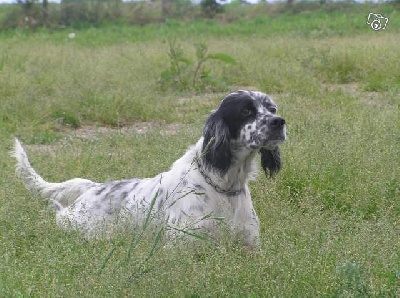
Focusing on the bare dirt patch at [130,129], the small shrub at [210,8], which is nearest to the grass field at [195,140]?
the bare dirt patch at [130,129]

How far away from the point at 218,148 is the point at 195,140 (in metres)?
2.12

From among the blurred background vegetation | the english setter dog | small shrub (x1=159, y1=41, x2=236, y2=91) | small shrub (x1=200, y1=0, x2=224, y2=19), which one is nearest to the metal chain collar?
the english setter dog

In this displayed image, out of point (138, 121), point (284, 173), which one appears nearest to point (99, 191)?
point (284, 173)

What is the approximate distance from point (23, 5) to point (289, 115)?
1681 cm

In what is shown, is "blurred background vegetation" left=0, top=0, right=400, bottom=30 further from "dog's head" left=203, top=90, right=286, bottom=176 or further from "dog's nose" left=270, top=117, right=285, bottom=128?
"dog's nose" left=270, top=117, right=285, bottom=128

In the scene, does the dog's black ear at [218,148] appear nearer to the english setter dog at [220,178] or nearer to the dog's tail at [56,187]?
the english setter dog at [220,178]

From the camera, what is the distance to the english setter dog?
4.56m

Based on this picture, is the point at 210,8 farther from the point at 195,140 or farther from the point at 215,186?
the point at 215,186

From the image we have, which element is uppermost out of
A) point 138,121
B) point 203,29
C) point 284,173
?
point 284,173

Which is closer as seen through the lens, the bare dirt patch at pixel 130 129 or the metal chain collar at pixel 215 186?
the metal chain collar at pixel 215 186

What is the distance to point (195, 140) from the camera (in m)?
6.83

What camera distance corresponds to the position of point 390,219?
470cm

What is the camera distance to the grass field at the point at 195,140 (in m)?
3.50

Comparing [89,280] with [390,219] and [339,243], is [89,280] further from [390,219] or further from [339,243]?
[390,219]
